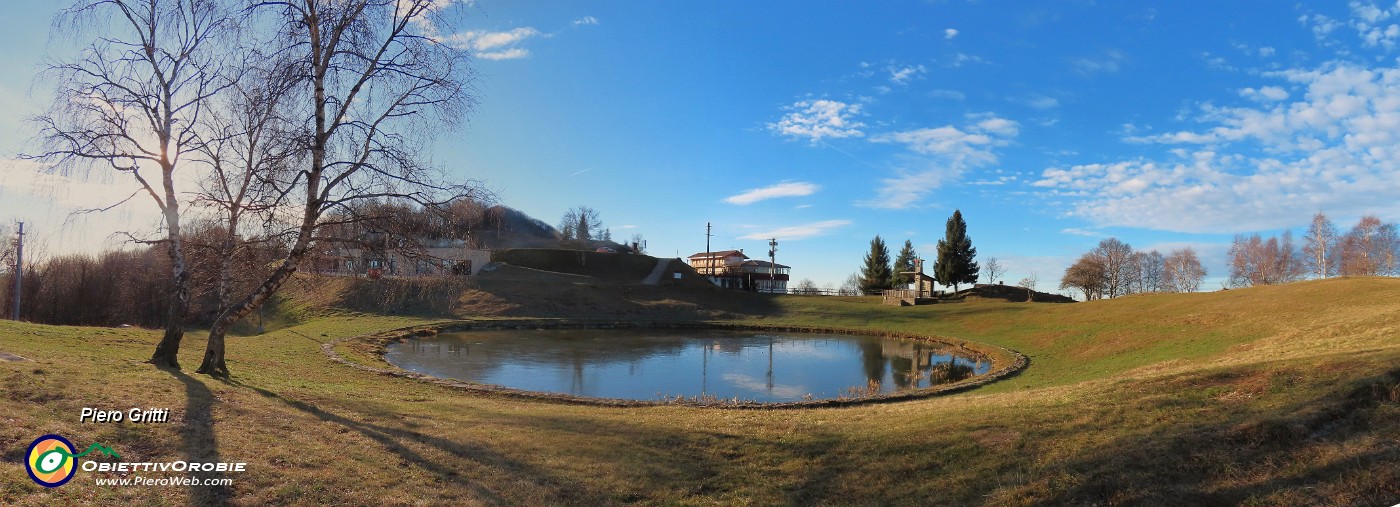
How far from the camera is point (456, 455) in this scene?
→ 7.63 m

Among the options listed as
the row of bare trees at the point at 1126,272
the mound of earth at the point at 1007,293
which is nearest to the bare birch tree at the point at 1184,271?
the row of bare trees at the point at 1126,272

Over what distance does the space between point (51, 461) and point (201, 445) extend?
4.07 feet

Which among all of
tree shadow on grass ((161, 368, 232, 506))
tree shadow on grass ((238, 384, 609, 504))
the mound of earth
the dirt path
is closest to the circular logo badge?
tree shadow on grass ((161, 368, 232, 506))

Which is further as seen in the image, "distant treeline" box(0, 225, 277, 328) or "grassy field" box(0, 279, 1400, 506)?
"distant treeline" box(0, 225, 277, 328)

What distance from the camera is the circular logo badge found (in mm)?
5477

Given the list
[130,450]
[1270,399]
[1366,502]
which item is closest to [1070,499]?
[1366,502]

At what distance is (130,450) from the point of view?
648 centimetres

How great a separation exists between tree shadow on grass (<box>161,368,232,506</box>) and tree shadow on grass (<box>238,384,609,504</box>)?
1.39 m

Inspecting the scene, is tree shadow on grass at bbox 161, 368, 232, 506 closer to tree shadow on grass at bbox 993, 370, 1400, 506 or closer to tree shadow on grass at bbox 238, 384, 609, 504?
tree shadow on grass at bbox 238, 384, 609, 504

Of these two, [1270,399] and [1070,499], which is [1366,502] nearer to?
[1070,499]

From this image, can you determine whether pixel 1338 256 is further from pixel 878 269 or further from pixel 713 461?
pixel 713 461

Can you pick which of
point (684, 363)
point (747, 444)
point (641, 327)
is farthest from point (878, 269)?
point (747, 444)

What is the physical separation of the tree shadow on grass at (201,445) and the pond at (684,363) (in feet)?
29.9

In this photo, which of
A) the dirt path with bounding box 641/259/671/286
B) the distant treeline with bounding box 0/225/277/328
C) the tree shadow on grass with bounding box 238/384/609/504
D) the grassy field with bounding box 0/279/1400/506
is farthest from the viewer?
the dirt path with bounding box 641/259/671/286
